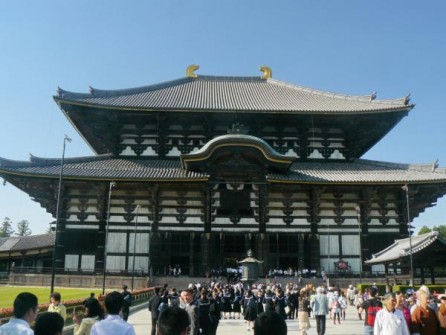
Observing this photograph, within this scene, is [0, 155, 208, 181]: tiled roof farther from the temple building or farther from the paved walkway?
the paved walkway

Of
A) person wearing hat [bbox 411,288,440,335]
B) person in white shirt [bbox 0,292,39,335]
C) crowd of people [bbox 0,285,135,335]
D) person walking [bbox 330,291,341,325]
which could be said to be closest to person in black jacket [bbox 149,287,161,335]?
person wearing hat [bbox 411,288,440,335]

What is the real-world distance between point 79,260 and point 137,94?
56.5 ft

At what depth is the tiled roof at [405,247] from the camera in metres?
27.1

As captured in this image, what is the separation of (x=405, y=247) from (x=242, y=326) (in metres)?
15.5

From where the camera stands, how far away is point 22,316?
5602 mm

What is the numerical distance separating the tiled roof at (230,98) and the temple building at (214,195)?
0.97ft

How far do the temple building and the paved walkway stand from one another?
1233 cm

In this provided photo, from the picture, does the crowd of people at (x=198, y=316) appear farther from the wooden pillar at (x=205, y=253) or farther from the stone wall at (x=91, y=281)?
the stone wall at (x=91, y=281)

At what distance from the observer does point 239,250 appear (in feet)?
123

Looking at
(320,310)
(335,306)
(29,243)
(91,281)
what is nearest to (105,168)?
(91,281)

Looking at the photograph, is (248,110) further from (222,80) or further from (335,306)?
(335,306)

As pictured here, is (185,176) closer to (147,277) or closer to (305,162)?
(147,277)

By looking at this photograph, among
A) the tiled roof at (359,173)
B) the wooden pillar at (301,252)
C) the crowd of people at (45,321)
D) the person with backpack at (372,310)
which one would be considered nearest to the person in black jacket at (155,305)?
the person with backpack at (372,310)

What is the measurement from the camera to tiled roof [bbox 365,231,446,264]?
27.1m
